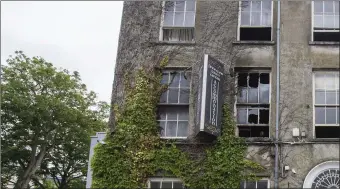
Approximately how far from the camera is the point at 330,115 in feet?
52.0

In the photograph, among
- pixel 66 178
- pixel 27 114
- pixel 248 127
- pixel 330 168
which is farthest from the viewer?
pixel 66 178

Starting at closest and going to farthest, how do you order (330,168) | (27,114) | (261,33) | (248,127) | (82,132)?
(330,168)
(248,127)
(261,33)
(27,114)
(82,132)

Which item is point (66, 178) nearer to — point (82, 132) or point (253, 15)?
point (82, 132)

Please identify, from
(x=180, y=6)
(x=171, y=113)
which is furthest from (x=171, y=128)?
(x=180, y=6)

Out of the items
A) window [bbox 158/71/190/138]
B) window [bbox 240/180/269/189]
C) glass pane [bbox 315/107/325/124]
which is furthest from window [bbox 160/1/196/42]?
window [bbox 240/180/269/189]

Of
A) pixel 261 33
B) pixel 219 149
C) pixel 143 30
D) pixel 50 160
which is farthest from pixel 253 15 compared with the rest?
pixel 50 160

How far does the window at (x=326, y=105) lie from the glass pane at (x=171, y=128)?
459 cm

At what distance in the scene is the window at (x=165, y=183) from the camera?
1568cm

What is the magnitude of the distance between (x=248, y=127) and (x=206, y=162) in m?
1.89

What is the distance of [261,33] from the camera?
683 inches

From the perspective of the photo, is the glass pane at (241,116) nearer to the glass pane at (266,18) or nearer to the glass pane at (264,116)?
the glass pane at (264,116)

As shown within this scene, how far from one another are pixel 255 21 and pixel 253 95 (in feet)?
9.19

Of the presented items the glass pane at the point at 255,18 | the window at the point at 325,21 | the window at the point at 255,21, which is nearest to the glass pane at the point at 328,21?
the window at the point at 325,21

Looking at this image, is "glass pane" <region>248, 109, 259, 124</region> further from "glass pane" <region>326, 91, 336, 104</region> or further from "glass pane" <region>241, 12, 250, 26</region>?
"glass pane" <region>241, 12, 250, 26</region>
